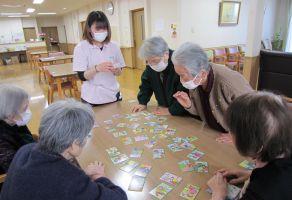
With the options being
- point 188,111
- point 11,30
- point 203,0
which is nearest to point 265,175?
point 188,111

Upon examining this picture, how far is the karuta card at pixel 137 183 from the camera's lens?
105cm

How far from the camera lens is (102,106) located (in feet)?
7.17

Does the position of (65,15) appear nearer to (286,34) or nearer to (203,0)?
(203,0)

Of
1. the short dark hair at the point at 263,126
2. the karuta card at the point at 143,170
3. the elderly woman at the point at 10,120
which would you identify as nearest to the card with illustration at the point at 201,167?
the karuta card at the point at 143,170

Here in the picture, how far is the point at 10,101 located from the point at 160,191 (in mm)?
1081

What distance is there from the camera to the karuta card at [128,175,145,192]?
1.05 m

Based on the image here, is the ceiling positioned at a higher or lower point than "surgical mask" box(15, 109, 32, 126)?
higher

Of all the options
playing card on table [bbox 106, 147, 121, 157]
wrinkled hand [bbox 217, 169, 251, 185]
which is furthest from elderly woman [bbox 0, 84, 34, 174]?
wrinkled hand [bbox 217, 169, 251, 185]

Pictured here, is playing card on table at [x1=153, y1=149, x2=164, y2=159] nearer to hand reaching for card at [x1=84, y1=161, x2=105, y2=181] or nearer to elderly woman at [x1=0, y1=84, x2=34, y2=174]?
hand reaching for card at [x1=84, y1=161, x2=105, y2=181]

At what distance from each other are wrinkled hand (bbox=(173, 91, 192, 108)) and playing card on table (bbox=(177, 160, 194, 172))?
0.58 metres

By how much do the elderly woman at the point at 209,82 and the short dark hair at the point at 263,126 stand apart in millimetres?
613

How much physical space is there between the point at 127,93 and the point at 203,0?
11.6 ft

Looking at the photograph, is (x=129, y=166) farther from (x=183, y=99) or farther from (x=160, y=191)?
(x=183, y=99)

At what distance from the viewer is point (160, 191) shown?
1.02m
